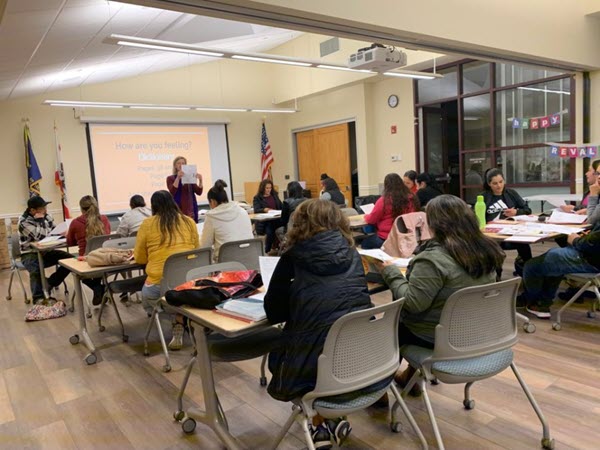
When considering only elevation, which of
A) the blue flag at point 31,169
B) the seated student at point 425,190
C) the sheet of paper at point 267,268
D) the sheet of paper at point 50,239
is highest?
the blue flag at point 31,169

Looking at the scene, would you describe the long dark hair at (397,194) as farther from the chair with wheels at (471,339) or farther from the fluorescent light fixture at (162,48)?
the fluorescent light fixture at (162,48)

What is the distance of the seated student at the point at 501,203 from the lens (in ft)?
14.6

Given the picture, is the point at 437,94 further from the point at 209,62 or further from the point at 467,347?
the point at 467,347

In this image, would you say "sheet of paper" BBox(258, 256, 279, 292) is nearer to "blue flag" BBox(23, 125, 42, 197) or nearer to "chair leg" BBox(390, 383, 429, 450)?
"chair leg" BBox(390, 383, 429, 450)

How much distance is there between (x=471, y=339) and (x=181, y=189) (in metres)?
4.46

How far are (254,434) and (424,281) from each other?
1.19 metres

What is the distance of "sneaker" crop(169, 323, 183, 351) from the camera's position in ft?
11.7

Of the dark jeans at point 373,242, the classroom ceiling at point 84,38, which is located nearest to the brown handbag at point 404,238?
the dark jeans at point 373,242

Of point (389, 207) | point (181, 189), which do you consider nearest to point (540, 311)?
point (389, 207)

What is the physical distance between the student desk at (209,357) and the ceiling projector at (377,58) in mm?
3425

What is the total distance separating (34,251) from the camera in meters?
4.91

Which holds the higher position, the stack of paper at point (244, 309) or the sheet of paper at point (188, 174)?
the sheet of paper at point (188, 174)

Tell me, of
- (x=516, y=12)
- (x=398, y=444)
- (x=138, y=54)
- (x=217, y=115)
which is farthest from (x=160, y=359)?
(x=217, y=115)

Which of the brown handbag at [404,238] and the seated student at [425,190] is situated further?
the seated student at [425,190]
